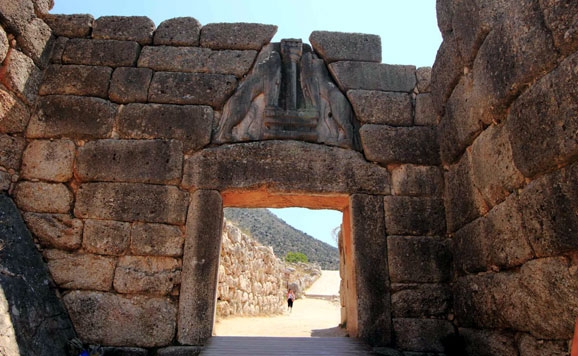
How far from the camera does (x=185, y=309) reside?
146 inches

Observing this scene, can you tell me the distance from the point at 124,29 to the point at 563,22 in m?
4.35

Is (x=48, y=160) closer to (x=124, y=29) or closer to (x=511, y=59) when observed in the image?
(x=124, y=29)

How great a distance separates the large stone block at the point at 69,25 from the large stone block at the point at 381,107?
3.18 m

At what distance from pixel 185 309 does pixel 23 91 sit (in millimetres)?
2782

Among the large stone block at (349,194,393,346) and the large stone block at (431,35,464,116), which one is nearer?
the large stone block at (349,194,393,346)

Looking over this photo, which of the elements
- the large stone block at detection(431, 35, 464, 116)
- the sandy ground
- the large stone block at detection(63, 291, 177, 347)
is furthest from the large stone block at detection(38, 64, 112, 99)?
the large stone block at detection(431, 35, 464, 116)

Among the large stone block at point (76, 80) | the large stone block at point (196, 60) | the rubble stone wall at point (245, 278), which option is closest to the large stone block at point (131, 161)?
the large stone block at point (76, 80)

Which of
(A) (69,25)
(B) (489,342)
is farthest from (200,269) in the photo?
(A) (69,25)

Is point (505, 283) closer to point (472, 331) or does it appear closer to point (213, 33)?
point (472, 331)

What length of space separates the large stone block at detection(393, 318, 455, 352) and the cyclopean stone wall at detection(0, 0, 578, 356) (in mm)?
13

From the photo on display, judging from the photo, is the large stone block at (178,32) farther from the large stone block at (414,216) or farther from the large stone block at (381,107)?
the large stone block at (414,216)

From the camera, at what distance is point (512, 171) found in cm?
298

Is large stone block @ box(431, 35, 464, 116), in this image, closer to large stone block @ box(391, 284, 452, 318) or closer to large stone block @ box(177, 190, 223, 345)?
large stone block @ box(391, 284, 452, 318)

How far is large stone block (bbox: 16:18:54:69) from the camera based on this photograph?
4219mm
